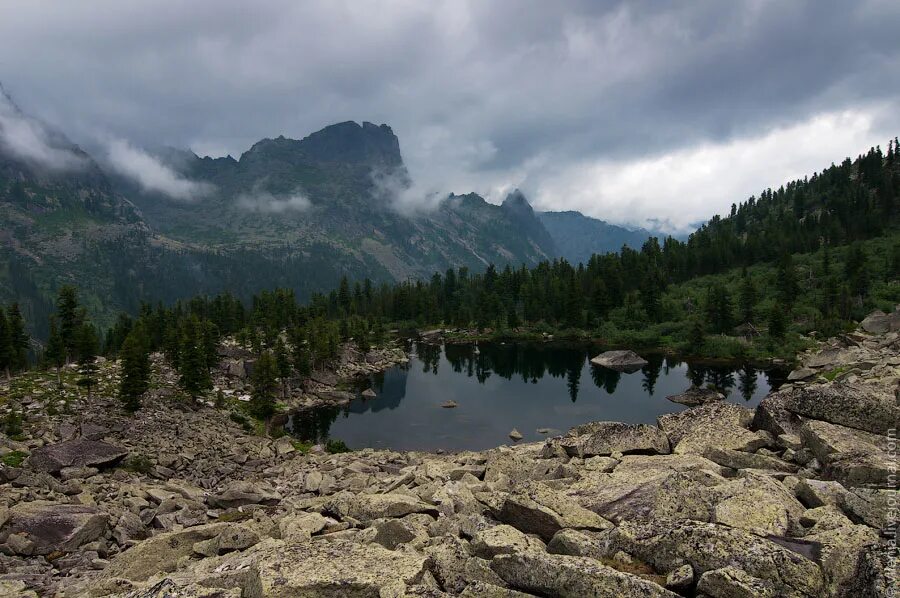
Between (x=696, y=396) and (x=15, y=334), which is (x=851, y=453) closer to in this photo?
(x=696, y=396)

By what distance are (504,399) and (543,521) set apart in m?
66.0

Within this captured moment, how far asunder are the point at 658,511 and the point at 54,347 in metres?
72.2

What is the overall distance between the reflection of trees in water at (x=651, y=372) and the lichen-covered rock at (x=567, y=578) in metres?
71.9

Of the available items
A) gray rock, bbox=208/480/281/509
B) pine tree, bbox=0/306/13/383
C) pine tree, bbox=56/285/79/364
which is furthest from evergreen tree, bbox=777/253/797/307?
pine tree, bbox=0/306/13/383

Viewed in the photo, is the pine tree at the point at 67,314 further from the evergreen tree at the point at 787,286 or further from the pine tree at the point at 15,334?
the evergreen tree at the point at 787,286

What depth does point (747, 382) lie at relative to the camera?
76.2 metres

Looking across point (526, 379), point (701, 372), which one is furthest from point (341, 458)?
point (701, 372)

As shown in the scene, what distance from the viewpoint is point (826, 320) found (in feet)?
321

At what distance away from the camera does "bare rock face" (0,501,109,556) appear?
65.1 ft

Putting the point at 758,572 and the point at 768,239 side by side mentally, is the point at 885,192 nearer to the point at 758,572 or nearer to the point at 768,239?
the point at 768,239

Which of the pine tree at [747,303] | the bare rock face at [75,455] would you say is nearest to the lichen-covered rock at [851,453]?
the bare rock face at [75,455]

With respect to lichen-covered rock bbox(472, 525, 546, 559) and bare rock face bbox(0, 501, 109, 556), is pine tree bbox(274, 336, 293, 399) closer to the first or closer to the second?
bare rock face bbox(0, 501, 109, 556)

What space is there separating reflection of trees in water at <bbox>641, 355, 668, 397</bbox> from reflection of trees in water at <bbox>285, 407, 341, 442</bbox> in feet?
162

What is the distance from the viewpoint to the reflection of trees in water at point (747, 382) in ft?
227
